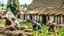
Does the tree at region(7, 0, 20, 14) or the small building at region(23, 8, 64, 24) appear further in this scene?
the tree at region(7, 0, 20, 14)

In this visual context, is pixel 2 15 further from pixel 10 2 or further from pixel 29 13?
pixel 29 13

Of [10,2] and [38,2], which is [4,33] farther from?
[10,2]

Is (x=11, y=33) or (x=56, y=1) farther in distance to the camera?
(x=56, y=1)

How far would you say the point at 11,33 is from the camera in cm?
2150

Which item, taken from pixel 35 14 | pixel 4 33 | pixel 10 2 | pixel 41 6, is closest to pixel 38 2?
pixel 41 6

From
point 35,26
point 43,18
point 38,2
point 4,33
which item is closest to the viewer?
point 35,26

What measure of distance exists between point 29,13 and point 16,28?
136 feet

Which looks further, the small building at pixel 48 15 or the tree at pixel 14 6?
the tree at pixel 14 6

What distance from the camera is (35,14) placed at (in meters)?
59.3

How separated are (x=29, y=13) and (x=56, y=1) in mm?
6535

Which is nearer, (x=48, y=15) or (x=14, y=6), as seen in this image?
(x=48, y=15)

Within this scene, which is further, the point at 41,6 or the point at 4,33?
the point at 41,6

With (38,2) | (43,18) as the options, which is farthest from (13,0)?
(43,18)

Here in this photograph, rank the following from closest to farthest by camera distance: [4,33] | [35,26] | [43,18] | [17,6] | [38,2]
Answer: [35,26] < [4,33] < [43,18] < [38,2] < [17,6]
